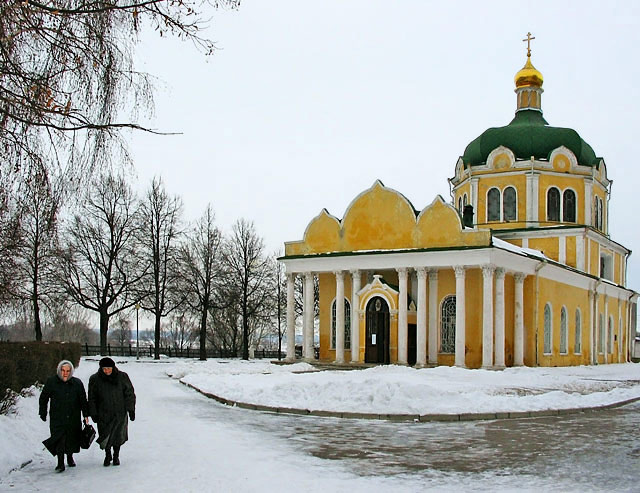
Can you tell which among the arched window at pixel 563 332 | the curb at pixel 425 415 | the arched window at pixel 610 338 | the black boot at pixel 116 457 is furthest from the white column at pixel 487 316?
the black boot at pixel 116 457

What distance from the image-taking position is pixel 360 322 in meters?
36.2

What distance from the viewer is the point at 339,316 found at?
3647 cm

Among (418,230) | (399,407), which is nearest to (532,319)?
(418,230)

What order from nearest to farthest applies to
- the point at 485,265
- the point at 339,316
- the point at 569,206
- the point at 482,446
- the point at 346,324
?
the point at 482,446 < the point at 485,265 < the point at 339,316 < the point at 346,324 < the point at 569,206

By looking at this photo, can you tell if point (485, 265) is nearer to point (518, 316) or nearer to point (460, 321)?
point (460, 321)

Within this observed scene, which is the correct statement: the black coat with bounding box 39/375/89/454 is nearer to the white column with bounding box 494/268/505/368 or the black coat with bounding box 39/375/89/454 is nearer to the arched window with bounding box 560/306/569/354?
the white column with bounding box 494/268/505/368

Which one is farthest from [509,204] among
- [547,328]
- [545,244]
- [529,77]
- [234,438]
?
[234,438]

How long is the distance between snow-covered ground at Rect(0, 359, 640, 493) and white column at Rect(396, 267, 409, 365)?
334 inches

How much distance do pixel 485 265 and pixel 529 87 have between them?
721 inches

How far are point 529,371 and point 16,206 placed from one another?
2579cm

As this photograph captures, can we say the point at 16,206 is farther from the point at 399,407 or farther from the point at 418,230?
the point at 418,230

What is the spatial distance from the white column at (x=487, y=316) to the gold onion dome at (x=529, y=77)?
18.1 m

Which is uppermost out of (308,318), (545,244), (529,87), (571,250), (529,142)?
(529,87)

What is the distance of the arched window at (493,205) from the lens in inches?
1678
